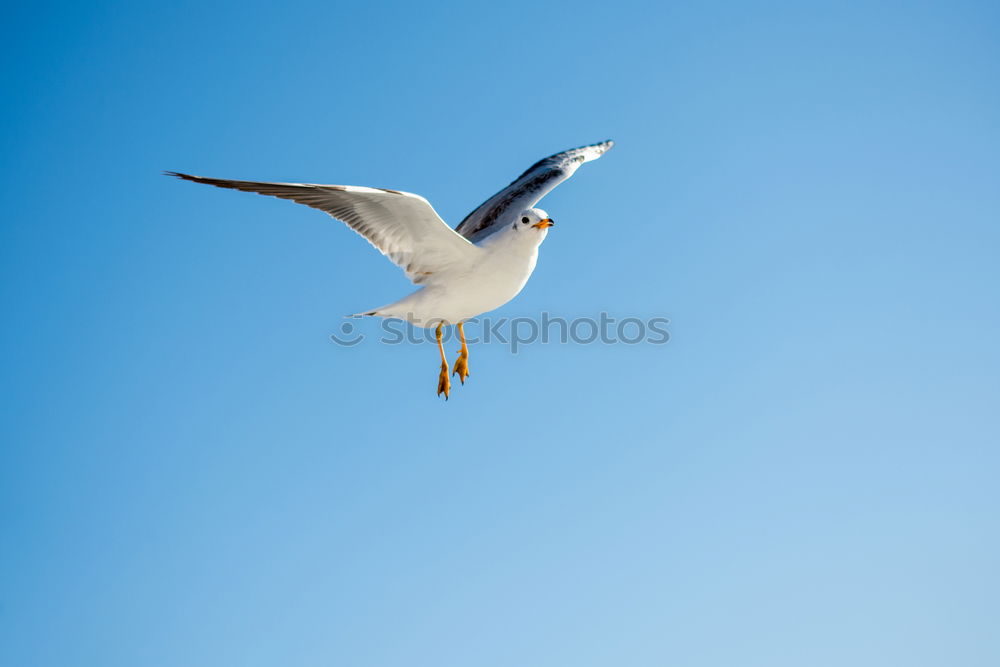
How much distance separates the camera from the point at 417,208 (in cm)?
777

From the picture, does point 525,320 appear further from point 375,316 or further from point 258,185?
point 258,185

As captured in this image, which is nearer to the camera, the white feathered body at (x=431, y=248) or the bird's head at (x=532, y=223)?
the white feathered body at (x=431, y=248)

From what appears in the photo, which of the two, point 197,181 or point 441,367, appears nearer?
point 197,181

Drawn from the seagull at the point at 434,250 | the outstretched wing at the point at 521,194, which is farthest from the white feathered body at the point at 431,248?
the outstretched wing at the point at 521,194

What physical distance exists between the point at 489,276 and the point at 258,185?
2232mm

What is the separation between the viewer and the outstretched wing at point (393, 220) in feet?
24.7

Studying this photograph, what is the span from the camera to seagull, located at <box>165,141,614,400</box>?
7.71 meters

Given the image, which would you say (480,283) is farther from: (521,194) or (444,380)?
(521,194)

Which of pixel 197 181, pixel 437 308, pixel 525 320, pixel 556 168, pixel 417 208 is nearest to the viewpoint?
pixel 197 181

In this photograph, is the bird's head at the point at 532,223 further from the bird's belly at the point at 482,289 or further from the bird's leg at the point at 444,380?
the bird's leg at the point at 444,380

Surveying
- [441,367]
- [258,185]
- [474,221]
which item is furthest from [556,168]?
[258,185]

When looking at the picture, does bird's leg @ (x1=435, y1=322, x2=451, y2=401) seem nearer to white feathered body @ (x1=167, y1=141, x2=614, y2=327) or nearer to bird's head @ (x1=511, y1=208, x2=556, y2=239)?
white feathered body @ (x1=167, y1=141, x2=614, y2=327)

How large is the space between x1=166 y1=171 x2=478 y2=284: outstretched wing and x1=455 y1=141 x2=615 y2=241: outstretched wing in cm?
103

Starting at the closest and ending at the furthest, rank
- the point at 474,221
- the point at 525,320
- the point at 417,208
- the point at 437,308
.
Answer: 1. the point at 417,208
2. the point at 437,308
3. the point at 525,320
4. the point at 474,221
